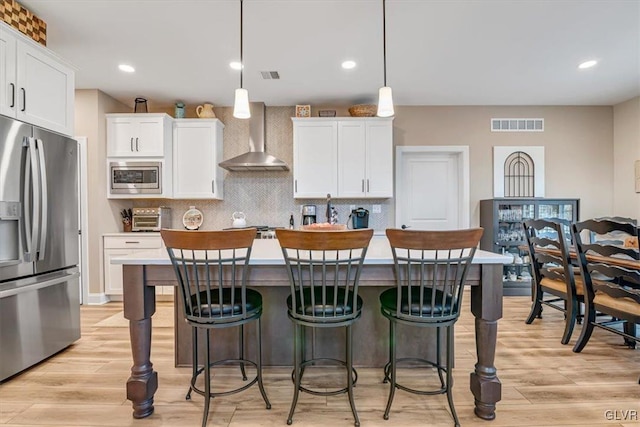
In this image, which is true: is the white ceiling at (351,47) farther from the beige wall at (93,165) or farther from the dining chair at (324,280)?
the dining chair at (324,280)

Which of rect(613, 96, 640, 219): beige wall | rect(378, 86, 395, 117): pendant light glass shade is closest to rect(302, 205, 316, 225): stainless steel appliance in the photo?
rect(378, 86, 395, 117): pendant light glass shade

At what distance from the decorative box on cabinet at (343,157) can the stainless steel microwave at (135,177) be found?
1.76 m

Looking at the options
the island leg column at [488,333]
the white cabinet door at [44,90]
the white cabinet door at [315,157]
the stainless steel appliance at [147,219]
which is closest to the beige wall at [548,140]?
the white cabinet door at [315,157]

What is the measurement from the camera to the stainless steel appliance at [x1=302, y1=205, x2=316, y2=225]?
4344mm

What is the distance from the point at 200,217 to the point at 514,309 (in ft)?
13.5

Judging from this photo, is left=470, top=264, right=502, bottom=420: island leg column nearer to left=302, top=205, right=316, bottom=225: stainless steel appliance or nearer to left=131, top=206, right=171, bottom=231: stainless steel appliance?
left=302, top=205, right=316, bottom=225: stainless steel appliance

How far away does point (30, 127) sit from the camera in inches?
89.2

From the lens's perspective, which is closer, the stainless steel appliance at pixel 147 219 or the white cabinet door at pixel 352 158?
the white cabinet door at pixel 352 158

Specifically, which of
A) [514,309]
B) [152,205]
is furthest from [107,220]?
[514,309]

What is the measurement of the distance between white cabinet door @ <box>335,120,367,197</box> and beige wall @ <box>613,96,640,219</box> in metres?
3.57

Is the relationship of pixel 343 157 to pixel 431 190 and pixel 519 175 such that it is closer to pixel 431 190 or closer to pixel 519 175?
pixel 431 190

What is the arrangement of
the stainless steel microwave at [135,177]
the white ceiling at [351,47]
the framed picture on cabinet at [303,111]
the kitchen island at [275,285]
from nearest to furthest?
the kitchen island at [275,285], the white ceiling at [351,47], the stainless steel microwave at [135,177], the framed picture on cabinet at [303,111]

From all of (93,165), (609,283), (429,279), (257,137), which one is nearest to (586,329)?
(609,283)

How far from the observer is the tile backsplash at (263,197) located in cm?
454
